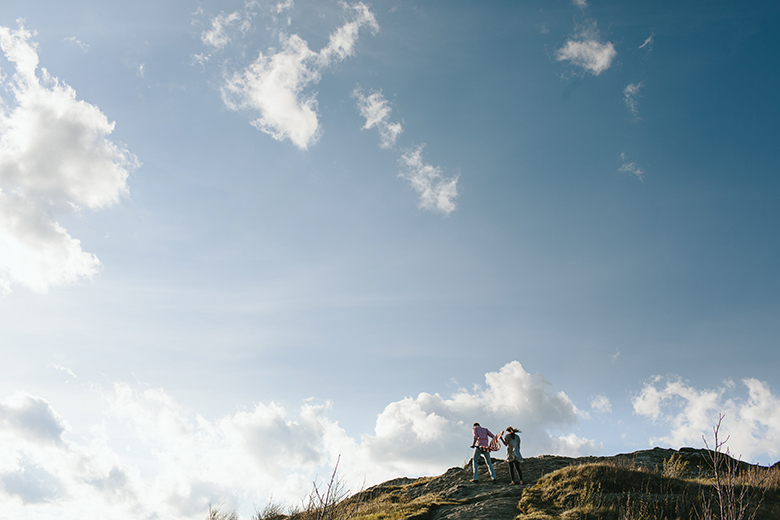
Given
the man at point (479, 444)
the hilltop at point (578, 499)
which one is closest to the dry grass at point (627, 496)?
the hilltop at point (578, 499)

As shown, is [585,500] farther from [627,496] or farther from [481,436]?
[481,436]

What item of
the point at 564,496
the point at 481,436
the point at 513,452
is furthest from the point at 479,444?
the point at 564,496

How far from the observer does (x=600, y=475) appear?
43.4 feet

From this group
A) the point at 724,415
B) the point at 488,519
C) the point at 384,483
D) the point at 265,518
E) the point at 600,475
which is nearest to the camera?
the point at 724,415

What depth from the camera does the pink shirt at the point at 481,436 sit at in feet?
54.2

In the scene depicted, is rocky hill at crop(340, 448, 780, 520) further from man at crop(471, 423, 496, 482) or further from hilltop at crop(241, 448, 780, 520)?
man at crop(471, 423, 496, 482)

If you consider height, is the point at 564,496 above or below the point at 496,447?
below

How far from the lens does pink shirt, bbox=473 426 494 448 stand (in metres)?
16.5

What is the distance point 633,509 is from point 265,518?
1218cm

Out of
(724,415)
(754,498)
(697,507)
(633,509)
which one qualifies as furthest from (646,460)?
(724,415)

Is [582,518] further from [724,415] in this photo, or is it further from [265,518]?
[265,518]

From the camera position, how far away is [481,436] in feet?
54.5

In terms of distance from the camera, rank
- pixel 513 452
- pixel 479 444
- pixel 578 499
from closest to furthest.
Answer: pixel 578 499
pixel 513 452
pixel 479 444

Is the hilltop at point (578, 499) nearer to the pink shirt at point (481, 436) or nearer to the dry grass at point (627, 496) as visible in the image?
the dry grass at point (627, 496)
